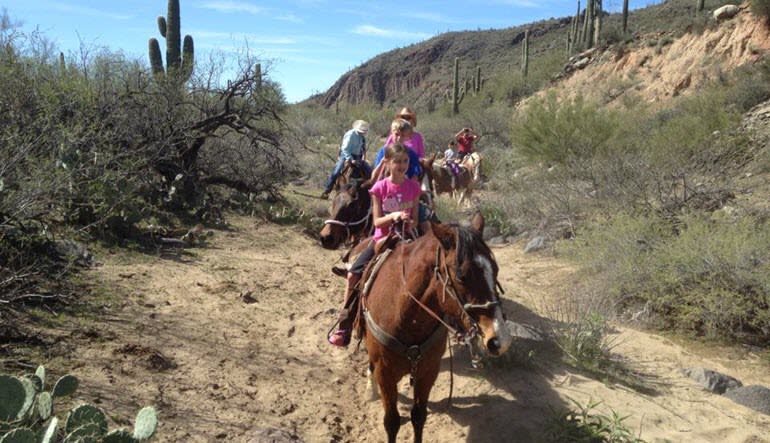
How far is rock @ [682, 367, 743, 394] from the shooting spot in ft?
16.4

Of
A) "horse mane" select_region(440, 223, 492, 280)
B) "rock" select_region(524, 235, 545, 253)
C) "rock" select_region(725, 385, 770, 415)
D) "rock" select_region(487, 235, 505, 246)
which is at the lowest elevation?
"rock" select_region(725, 385, 770, 415)

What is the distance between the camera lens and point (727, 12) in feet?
72.8

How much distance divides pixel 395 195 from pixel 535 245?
6.08 meters

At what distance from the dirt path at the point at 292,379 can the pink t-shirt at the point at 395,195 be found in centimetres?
167

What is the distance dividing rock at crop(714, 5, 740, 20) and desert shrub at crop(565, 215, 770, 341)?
2001 centimetres

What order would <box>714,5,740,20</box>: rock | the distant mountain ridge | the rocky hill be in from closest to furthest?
the rocky hill, <box>714,5,740,20</box>: rock, the distant mountain ridge

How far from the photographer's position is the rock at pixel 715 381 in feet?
16.4

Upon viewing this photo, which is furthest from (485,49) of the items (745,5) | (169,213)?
(169,213)

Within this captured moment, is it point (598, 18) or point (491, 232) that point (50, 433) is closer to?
point (491, 232)

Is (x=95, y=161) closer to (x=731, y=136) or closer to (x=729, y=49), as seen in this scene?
(x=731, y=136)

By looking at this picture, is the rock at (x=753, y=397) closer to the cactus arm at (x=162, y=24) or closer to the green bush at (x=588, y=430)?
the green bush at (x=588, y=430)

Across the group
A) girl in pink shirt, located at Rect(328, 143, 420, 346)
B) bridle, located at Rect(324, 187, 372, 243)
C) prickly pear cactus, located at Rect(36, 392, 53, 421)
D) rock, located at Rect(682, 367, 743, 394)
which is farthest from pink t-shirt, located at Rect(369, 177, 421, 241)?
rock, located at Rect(682, 367, 743, 394)

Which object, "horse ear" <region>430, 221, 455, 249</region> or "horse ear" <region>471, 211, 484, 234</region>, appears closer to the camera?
"horse ear" <region>430, 221, 455, 249</region>

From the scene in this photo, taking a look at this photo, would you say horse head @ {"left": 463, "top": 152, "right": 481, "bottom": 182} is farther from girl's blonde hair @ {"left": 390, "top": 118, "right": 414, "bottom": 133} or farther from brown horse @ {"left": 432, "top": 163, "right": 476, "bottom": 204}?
girl's blonde hair @ {"left": 390, "top": 118, "right": 414, "bottom": 133}
